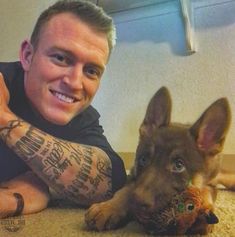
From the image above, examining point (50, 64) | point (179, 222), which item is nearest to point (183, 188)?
point (179, 222)

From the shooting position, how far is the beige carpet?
2.86 feet

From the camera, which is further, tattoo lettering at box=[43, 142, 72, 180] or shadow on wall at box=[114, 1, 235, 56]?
shadow on wall at box=[114, 1, 235, 56]

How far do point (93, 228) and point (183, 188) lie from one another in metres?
0.23

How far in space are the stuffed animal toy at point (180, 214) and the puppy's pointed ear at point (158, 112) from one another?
9.3 inches

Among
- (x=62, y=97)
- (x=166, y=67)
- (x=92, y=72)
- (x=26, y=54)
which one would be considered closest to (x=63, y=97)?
(x=62, y=97)

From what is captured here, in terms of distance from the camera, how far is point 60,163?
1.06 m

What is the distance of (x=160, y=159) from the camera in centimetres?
92

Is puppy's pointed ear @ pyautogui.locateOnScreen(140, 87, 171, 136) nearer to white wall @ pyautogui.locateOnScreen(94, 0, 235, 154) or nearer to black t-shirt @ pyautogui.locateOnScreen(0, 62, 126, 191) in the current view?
black t-shirt @ pyautogui.locateOnScreen(0, 62, 126, 191)

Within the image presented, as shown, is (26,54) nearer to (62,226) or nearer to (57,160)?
(57,160)

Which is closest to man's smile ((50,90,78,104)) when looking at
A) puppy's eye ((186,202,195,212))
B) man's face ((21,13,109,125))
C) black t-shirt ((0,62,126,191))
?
man's face ((21,13,109,125))

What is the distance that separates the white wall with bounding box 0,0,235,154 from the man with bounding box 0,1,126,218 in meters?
0.73

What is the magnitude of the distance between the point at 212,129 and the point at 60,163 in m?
0.42

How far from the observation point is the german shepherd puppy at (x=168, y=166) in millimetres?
872

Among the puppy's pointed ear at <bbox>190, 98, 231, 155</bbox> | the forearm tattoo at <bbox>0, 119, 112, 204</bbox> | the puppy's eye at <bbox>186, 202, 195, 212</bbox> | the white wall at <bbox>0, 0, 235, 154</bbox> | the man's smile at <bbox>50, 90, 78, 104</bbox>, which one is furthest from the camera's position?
the white wall at <bbox>0, 0, 235, 154</bbox>
